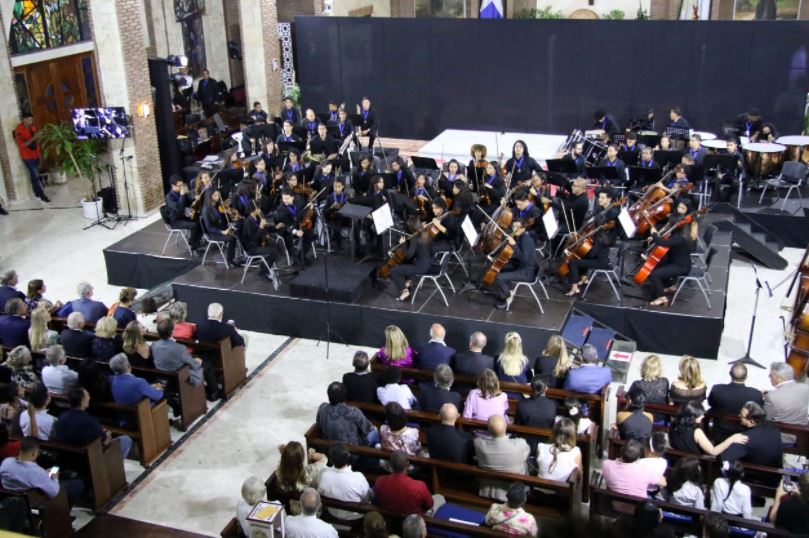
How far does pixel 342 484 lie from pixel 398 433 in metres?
0.80

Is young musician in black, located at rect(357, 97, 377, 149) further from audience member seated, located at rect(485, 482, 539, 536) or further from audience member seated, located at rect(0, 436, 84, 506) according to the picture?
audience member seated, located at rect(485, 482, 539, 536)

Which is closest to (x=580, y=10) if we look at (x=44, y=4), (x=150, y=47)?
(x=150, y=47)

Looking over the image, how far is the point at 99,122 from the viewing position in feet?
47.3

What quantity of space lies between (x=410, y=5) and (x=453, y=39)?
9669mm

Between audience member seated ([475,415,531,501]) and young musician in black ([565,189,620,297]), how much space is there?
423 centimetres

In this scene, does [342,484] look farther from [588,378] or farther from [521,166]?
[521,166]

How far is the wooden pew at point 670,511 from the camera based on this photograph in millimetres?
5953

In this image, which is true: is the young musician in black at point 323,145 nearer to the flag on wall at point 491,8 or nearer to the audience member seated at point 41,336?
the audience member seated at point 41,336

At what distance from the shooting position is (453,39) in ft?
63.7

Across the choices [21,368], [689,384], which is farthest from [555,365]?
[21,368]

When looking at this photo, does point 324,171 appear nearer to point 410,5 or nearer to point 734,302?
point 734,302

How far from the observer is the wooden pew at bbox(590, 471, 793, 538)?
19.5ft

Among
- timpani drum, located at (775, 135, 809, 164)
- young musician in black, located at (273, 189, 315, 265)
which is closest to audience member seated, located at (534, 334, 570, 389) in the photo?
young musician in black, located at (273, 189, 315, 265)

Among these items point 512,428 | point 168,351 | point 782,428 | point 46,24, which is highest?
point 46,24
